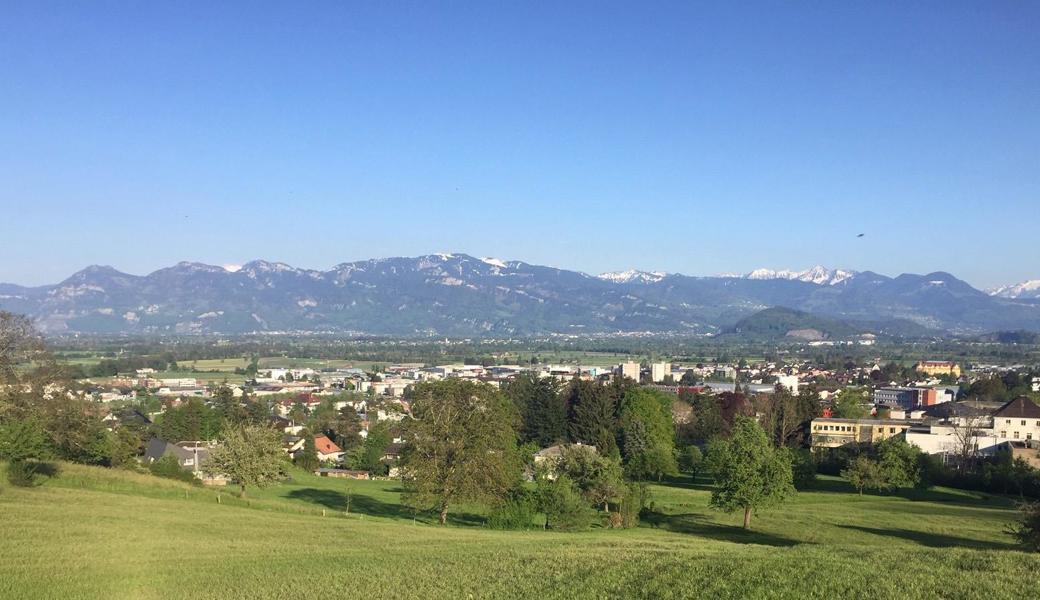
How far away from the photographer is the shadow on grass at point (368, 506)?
33.1 metres

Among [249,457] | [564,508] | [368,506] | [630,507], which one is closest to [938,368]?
[630,507]

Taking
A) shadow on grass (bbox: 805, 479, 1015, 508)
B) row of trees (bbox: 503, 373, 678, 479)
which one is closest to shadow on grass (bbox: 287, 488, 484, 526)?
row of trees (bbox: 503, 373, 678, 479)

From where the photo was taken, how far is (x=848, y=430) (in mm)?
68438

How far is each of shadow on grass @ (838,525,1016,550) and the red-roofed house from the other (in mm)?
44683

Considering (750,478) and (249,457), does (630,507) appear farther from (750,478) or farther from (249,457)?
(249,457)

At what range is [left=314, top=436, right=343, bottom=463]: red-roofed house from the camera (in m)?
65.8

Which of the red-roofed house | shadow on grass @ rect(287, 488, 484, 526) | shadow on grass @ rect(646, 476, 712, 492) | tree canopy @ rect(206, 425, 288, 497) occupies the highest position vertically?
tree canopy @ rect(206, 425, 288, 497)

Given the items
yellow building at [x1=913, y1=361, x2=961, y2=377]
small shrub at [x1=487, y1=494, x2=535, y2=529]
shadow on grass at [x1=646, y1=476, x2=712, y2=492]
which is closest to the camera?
small shrub at [x1=487, y1=494, x2=535, y2=529]

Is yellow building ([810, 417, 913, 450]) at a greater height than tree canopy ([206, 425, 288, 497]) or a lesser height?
lesser

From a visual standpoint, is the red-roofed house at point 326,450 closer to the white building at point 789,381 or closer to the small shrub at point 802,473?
the small shrub at point 802,473

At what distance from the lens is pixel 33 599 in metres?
14.4

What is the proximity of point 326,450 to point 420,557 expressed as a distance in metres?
51.2

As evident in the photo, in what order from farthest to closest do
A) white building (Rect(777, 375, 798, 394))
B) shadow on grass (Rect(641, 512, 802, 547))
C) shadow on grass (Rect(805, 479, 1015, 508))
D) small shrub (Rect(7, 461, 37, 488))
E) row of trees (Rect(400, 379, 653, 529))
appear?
white building (Rect(777, 375, 798, 394)) < shadow on grass (Rect(805, 479, 1015, 508)) < row of trees (Rect(400, 379, 653, 529)) < small shrub (Rect(7, 461, 37, 488)) < shadow on grass (Rect(641, 512, 802, 547))

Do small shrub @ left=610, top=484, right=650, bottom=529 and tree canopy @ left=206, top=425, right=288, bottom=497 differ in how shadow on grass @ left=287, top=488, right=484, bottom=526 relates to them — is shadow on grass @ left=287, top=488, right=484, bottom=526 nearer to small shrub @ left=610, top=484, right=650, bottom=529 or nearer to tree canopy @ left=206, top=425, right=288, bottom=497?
tree canopy @ left=206, top=425, right=288, bottom=497
